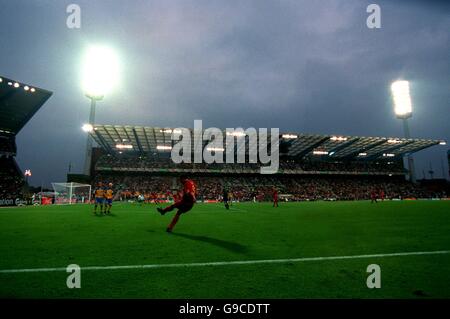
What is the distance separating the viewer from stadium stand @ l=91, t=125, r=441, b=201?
46594 mm

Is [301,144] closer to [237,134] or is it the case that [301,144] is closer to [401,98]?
[237,134]

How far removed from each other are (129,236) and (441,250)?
7442 mm

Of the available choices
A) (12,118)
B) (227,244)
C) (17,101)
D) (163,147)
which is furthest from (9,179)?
(227,244)

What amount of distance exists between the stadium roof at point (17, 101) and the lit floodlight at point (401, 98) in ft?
193

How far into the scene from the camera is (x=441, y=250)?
5207mm

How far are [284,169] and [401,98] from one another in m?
26.6

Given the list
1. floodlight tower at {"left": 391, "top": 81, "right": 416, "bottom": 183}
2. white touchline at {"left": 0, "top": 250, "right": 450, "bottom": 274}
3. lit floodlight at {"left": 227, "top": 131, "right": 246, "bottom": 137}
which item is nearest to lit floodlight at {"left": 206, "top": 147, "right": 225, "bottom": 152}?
lit floodlight at {"left": 227, "top": 131, "right": 246, "bottom": 137}

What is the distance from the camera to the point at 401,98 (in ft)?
162

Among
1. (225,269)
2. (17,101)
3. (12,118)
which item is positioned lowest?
(225,269)

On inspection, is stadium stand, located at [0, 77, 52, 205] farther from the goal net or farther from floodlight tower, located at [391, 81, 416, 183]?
floodlight tower, located at [391, 81, 416, 183]

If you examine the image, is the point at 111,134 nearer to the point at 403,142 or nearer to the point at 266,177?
the point at 266,177

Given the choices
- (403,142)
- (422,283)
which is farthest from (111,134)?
(403,142)

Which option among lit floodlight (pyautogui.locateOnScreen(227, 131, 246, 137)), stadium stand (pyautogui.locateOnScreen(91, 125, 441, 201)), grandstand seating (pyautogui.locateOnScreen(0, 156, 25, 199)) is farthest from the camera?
stadium stand (pyautogui.locateOnScreen(91, 125, 441, 201))

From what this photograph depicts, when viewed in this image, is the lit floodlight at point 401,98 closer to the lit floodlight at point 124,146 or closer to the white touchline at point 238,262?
the lit floodlight at point 124,146
